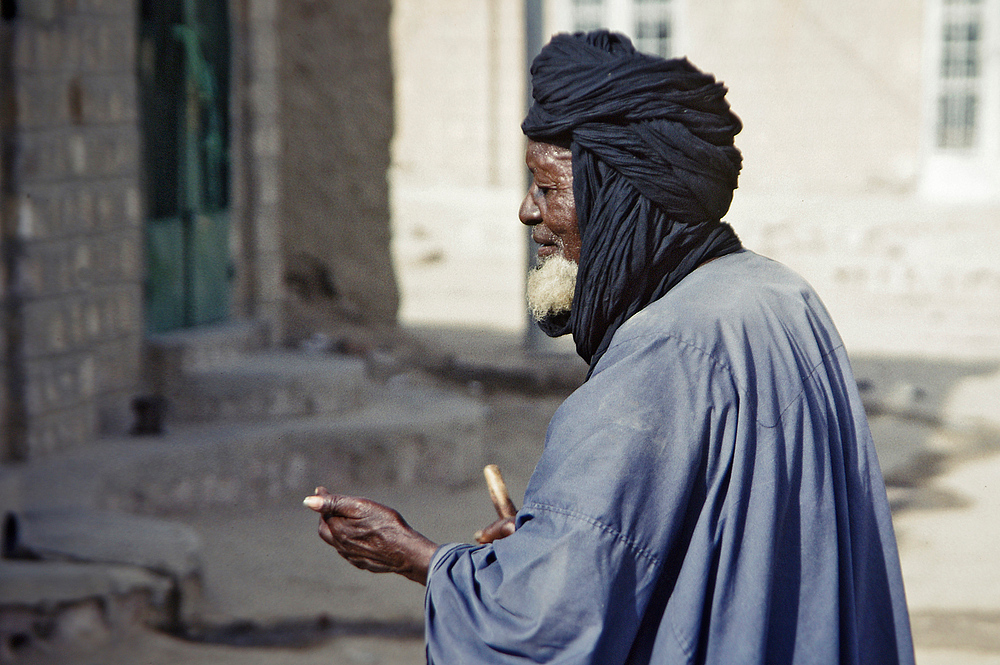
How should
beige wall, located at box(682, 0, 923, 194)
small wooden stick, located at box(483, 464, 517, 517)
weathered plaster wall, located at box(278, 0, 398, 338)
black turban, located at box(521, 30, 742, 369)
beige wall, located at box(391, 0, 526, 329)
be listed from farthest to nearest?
beige wall, located at box(391, 0, 526, 329) → beige wall, located at box(682, 0, 923, 194) → weathered plaster wall, located at box(278, 0, 398, 338) → small wooden stick, located at box(483, 464, 517, 517) → black turban, located at box(521, 30, 742, 369)

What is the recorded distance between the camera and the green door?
5.80 meters

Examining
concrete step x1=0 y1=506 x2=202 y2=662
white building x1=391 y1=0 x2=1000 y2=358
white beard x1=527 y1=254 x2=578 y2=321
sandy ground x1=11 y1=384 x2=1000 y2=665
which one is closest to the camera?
white beard x1=527 y1=254 x2=578 y2=321

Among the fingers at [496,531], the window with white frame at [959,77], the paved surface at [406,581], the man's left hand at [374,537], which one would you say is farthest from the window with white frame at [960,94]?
the man's left hand at [374,537]

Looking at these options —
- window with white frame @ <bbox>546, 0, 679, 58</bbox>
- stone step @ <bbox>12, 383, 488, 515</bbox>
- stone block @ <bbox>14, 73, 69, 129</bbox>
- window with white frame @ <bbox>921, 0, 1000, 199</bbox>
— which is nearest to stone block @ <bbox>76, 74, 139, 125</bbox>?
stone block @ <bbox>14, 73, 69, 129</bbox>

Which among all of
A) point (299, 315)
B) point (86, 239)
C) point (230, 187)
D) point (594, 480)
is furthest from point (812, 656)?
point (299, 315)

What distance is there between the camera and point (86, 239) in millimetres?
5172

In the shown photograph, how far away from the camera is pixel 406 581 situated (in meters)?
4.70

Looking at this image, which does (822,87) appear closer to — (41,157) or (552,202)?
(41,157)

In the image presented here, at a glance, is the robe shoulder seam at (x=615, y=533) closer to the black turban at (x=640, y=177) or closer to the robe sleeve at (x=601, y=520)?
the robe sleeve at (x=601, y=520)

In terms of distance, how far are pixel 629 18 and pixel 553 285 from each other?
15.0m

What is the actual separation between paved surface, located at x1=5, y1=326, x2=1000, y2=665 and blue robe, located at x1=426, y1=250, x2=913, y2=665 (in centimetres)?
254

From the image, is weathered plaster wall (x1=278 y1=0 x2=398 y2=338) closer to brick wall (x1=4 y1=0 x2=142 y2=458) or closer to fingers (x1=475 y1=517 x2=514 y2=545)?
brick wall (x1=4 y1=0 x2=142 y2=458)

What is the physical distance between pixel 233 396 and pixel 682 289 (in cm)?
436

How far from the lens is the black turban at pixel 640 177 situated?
65.7 inches
